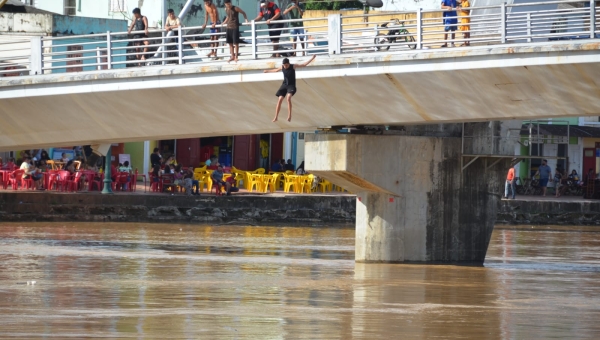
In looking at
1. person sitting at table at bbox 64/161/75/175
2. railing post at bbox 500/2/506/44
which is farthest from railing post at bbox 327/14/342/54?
person sitting at table at bbox 64/161/75/175

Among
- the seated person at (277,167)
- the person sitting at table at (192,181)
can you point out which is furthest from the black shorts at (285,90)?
the seated person at (277,167)

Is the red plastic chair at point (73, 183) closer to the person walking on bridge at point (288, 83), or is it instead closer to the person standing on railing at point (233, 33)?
the person standing on railing at point (233, 33)

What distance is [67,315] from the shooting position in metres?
15.6

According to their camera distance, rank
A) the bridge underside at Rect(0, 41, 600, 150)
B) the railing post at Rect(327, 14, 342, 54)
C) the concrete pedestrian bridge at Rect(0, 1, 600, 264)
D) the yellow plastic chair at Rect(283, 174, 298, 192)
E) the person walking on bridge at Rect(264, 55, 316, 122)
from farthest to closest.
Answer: the yellow plastic chair at Rect(283, 174, 298, 192), the railing post at Rect(327, 14, 342, 54), the person walking on bridge at Rect(264, 55, 316, 122), the concrete pedestrian bridge at Rect(0, 1, 600, 264), the bridge underside at Rect(0, 41, 600, 150)

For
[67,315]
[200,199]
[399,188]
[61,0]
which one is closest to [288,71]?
[399,188]

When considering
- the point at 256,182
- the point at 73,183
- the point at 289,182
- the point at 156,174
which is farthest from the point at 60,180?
the point at 289,182

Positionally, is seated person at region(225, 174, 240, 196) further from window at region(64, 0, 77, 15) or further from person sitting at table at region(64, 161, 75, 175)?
window at region(64, 0, 77, 15)

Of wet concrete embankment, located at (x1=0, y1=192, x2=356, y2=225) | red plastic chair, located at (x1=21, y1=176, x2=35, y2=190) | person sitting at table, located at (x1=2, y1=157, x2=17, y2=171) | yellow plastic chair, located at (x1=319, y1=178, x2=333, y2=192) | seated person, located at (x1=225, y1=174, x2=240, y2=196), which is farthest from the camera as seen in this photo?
yellow plastic chair, located at (x1=319, y1=178, x2=333, y2=192)

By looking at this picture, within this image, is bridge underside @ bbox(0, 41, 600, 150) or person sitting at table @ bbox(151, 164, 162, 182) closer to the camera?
bridge underside @ bbox(0, 41, 600, 150)

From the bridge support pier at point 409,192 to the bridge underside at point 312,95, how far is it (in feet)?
2.60

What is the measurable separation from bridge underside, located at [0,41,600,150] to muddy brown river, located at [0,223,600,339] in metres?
3.03

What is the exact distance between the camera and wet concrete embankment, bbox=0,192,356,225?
37.3 metres

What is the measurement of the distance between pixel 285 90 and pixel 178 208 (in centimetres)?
1634

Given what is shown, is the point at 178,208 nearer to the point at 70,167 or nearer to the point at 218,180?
the point at 218,180
